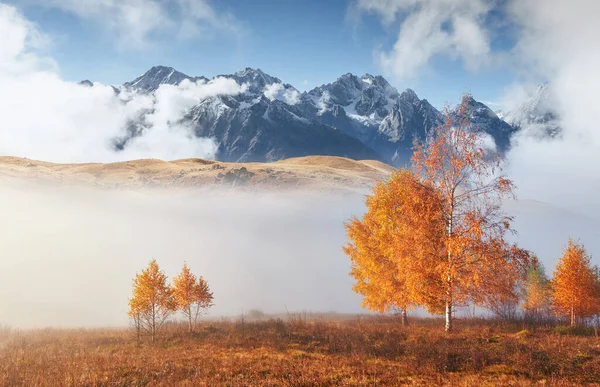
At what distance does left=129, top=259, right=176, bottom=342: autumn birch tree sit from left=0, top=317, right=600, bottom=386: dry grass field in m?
11.0

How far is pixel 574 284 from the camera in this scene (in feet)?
133

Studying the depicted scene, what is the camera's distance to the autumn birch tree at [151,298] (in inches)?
1320

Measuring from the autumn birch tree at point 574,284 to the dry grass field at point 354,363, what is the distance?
23562mm

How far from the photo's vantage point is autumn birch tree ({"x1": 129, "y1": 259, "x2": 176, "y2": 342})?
33.5 m

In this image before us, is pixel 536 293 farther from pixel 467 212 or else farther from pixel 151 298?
pixel 151 298

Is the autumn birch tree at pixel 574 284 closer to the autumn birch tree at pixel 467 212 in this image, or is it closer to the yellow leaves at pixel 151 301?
the autumn birch tree at pixel 467 212

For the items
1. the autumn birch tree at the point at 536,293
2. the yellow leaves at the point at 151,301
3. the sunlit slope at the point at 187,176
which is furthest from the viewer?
the sunlit slope at the point at 187,176

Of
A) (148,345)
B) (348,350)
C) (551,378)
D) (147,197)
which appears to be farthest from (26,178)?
(551,378)

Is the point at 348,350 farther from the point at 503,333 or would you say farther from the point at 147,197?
the point at 147,197

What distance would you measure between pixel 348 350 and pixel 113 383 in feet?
36.8

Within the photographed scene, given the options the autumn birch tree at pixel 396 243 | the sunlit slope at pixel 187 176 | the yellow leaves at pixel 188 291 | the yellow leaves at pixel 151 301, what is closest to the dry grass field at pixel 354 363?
the autumn birch tree at pixel 396 243

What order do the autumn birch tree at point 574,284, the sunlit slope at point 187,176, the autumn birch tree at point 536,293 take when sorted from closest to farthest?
1. the autumn birch tree at point 574,284
2. the autumn birch tree at point 536,293
3. the sunlit slope at point 187,176

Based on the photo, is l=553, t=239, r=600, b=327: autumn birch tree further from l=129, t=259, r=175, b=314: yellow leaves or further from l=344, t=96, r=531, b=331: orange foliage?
l=129, t=259, r=175, b=314: yellow leaves

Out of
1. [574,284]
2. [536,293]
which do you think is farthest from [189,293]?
[536,293]
